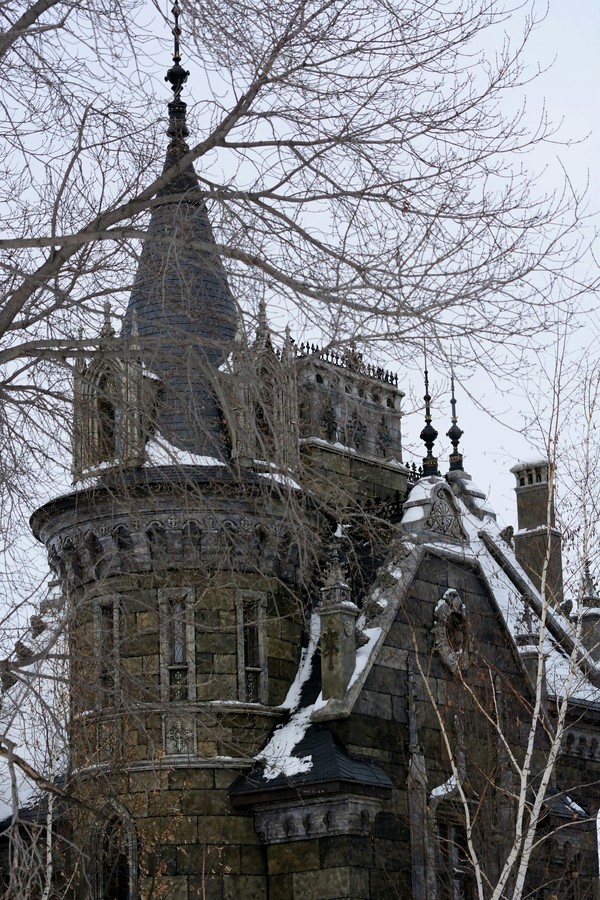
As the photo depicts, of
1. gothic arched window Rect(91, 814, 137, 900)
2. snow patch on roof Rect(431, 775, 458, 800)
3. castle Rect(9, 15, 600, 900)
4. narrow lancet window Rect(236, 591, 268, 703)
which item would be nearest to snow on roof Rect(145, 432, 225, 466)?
narrow lancet window Rect(236, 591, 268, 703)

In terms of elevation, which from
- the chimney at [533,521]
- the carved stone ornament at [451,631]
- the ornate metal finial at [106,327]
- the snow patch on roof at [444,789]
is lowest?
the snow patch on roof at [444,789]

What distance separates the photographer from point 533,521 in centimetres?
3522

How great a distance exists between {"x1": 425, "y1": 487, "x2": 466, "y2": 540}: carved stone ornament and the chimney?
475 cm

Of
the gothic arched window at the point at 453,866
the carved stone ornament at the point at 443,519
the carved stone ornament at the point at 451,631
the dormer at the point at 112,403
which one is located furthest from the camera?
the carved stone ornament at the point at 443,519

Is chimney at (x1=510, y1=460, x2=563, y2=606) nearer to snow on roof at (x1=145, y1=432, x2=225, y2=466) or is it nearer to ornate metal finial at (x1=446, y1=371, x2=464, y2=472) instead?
ornate metal finial at (x1=446, y1=371, x2=464, y2=472)

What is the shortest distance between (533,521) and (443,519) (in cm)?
795

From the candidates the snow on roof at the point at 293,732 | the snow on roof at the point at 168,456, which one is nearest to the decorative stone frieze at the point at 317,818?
the snow on roof at the point at 293,732

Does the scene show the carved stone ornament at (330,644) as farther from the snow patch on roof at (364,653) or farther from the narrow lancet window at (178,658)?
the narrow lancet window at (178,658)

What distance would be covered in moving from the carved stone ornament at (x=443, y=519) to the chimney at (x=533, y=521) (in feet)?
15.6

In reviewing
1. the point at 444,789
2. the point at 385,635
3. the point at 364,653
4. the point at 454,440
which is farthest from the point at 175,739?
the point at 454,440

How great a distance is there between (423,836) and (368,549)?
5.85 metres

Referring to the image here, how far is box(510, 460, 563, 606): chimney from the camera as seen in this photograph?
33.1m

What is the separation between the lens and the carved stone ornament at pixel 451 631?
2688 cm

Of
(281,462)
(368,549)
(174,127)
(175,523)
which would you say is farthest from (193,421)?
(368,549)
